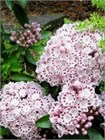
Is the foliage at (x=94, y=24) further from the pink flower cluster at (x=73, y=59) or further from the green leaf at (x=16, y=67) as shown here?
the green leaf at (x=16, y=67)

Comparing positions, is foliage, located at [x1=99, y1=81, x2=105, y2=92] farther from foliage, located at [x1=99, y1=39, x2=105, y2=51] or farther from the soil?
the soil

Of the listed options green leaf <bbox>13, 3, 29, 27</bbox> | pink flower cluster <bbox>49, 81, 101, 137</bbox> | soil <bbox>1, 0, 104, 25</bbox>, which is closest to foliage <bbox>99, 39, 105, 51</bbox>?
pink flower cluster <bbox>49, 81, 101, 137</bbox>

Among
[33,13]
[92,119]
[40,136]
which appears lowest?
[33,13]

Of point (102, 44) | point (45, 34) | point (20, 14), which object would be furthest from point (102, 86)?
point (20, 14)

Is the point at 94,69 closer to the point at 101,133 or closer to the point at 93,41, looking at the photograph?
the point at 93,41

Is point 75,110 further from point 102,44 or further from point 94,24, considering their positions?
point 94,24

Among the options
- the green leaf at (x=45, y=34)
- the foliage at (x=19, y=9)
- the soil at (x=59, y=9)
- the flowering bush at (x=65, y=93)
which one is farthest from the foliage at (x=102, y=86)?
the soil at (x=59, y=9)

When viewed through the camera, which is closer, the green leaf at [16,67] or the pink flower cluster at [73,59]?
the pink flower cluster at [73,59]

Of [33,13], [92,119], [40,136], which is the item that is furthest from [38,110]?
Answer: [33,13]
